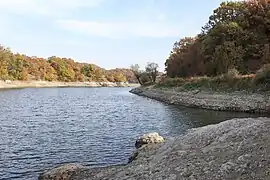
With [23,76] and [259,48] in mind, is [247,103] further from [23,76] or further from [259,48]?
[23,76]

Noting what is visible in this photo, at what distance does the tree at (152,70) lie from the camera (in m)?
126

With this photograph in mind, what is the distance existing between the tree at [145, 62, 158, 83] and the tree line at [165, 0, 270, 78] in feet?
178

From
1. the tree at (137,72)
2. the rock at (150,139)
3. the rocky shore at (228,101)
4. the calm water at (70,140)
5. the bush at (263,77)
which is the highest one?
the tree at (137,72)

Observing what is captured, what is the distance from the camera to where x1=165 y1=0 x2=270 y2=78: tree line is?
60562 mm

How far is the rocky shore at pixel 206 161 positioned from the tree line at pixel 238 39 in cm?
4600

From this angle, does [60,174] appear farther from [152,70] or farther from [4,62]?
[4,62]

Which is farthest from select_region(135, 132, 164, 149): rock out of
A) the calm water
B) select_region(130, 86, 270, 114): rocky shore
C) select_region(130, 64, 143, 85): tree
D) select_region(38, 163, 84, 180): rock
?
select_region(130, 64, 143, 85): tree

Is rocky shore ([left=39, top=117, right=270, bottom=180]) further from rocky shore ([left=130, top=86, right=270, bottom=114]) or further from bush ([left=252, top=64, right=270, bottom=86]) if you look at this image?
bush ([left=252, top=64, right=270, bottom=86])

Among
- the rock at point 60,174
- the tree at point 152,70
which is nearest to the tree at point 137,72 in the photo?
the tree at point 152,70

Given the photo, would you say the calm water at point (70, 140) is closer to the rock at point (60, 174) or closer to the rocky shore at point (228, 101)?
the rock at point (60, 174)

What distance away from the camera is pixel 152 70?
128125mm

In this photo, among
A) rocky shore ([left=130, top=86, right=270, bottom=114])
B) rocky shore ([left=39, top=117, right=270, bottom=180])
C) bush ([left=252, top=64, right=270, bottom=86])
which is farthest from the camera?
bush ([left=252, top=64, right=270, bottom=86])

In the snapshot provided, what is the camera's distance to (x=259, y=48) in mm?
62438

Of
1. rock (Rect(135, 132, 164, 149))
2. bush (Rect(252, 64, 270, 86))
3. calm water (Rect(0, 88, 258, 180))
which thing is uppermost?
bush (Rect(252, 64, 270, 86))
